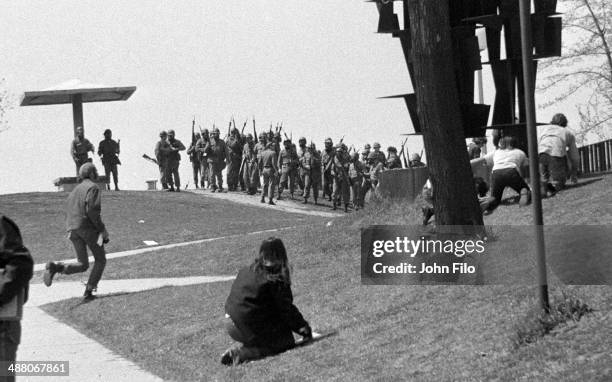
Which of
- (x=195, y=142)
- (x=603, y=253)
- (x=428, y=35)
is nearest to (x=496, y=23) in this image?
(x=428, y=35)

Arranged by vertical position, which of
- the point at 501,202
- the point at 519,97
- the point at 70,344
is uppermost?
the point at 519,97

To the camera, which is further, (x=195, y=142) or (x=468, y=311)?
(x=195, y=142)

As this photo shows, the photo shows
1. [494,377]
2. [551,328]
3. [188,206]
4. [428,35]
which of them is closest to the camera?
[494,377]

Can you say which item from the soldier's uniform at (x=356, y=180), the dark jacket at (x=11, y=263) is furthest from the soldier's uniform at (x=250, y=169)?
the dark jacket at (x=11, y=263)

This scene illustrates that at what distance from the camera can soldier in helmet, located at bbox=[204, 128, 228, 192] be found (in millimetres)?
38744

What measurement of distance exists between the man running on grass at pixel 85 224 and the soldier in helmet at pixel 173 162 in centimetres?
2082

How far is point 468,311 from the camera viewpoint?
395 inches

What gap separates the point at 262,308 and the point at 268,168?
24.7 m

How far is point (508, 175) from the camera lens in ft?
55.9

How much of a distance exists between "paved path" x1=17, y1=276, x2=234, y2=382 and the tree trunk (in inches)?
156

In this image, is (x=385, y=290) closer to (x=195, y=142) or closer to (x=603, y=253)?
(x=603, y=253)

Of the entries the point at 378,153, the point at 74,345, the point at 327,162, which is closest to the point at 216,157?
the point at 327,162

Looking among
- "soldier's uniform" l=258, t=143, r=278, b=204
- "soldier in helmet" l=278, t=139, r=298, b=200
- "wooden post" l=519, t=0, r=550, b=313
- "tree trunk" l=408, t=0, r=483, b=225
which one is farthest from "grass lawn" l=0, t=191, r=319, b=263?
"wooden post" l=519, t=0, r=550, b=313

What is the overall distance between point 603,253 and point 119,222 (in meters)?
20.8
